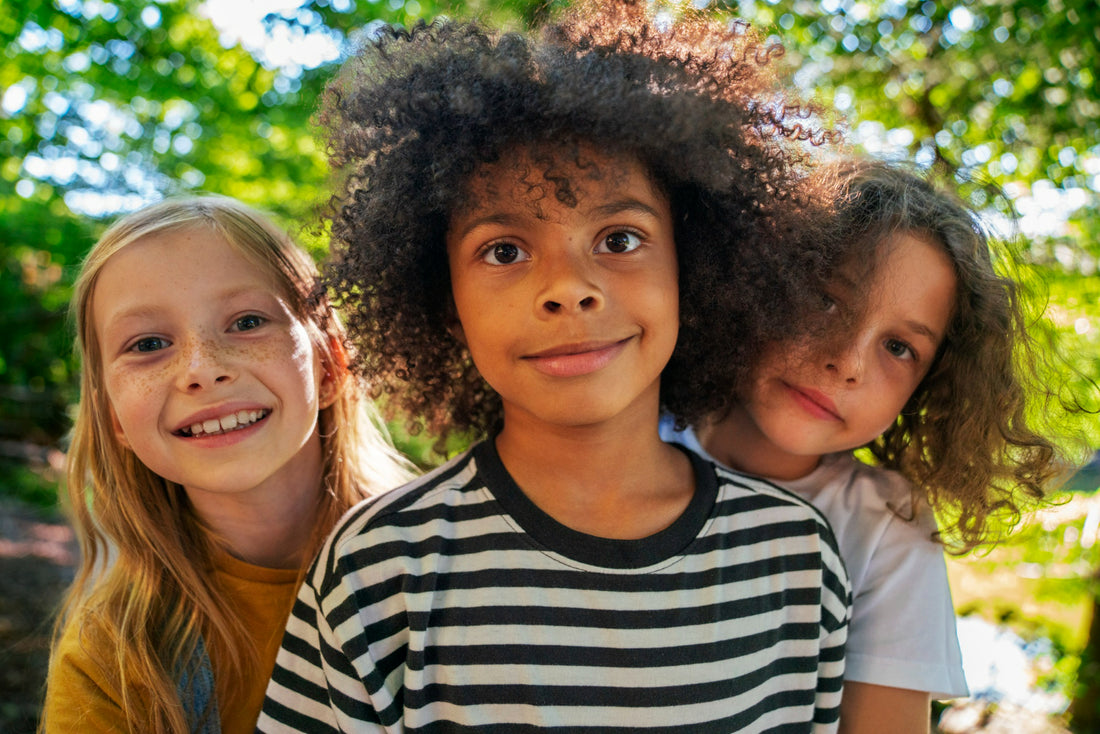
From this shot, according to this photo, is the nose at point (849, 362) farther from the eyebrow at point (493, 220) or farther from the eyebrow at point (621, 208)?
the eyebrow at point (493, 220)

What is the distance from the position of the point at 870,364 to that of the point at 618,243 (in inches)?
32.4

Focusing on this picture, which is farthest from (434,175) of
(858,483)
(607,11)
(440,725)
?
(858,483)

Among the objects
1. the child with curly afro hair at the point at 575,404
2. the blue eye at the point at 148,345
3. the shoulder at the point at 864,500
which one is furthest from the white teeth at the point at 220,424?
the shoulder at the point at 864,500

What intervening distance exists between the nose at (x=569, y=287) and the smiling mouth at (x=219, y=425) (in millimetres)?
946

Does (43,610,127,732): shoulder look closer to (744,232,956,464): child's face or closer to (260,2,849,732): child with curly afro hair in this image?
(260,2,849,732): child with curly afro hair

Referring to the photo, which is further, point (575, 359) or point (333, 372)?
point (333, 372)

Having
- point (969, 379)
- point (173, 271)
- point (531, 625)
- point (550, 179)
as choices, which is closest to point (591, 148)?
point (550, 179)

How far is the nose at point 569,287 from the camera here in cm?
175

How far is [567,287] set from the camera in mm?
1751

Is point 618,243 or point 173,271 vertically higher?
point 173,271

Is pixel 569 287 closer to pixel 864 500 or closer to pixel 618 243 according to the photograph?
pixel 618 243

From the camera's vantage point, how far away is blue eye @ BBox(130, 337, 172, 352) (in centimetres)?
224

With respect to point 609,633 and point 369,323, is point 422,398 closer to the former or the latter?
point 369,323

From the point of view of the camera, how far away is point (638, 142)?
1840 millimetres
